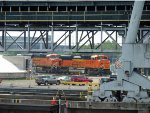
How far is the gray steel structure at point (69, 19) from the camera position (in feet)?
105

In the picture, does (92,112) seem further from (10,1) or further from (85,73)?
(85,73)

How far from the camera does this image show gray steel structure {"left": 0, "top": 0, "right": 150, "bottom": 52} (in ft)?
105

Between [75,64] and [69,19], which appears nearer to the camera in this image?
[69,19]

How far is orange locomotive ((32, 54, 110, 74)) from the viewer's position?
6675 centimetres

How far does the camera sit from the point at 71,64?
70.0 m

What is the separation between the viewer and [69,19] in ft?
106

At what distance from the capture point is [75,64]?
7000 cm

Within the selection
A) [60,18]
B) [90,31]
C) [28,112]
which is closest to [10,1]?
[60,18]

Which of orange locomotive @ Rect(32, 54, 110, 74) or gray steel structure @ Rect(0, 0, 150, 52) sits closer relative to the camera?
gray steel structure @ Rect(0, 0, 150, 52)

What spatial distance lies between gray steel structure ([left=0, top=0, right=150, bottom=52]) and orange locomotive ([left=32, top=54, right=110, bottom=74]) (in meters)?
33.4

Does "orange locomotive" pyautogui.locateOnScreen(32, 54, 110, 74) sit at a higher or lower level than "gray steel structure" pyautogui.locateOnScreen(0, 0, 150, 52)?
lower

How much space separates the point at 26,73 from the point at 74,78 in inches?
535

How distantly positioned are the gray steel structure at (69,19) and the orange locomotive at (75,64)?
33.4 metres

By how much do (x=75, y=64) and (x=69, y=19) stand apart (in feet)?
124
